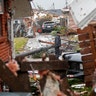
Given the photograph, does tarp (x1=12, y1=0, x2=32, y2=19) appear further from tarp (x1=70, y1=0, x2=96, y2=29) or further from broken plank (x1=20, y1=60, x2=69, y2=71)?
tarp (x1=70, y1=0, x2=96, y2=29)

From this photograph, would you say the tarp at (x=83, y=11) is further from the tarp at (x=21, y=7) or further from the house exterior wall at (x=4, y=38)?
the tarp at (x=21, y=7)

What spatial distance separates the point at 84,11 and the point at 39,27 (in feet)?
174

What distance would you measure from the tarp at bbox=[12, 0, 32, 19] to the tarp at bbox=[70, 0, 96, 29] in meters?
9.77

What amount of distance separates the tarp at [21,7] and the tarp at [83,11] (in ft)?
32.0

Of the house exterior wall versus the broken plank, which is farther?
the house exterior wall

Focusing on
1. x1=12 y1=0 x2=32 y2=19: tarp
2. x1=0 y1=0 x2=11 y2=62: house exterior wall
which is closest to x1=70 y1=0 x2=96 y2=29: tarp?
x1=0 y1=0 x2=11 y2=62: house exterior wall

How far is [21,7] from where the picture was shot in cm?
1574

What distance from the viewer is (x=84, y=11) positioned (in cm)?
562

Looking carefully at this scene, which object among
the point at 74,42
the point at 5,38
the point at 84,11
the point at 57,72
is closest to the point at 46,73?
the point at 57,72

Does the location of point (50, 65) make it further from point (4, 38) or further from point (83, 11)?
point (4, 38)

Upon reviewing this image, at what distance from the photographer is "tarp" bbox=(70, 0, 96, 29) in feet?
18.2

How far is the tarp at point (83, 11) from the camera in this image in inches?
219

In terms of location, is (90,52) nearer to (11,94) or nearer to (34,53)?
(11,94)

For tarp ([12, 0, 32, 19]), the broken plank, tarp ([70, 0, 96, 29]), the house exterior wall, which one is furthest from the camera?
tarp ([12, 0, 32, 19])
